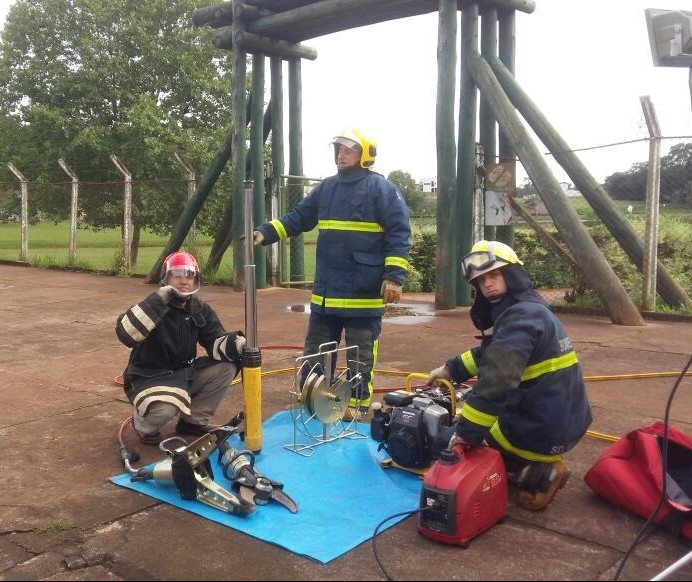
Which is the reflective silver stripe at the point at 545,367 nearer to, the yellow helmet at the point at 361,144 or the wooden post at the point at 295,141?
the yellow helmet at the point at 361,144

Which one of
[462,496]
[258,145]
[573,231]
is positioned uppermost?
[258,145]

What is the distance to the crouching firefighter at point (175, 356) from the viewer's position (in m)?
4.41

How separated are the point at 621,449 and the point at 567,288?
7333 millimetres

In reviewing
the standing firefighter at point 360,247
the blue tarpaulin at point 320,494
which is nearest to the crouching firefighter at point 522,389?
the blue tarpaulin at point 320,494

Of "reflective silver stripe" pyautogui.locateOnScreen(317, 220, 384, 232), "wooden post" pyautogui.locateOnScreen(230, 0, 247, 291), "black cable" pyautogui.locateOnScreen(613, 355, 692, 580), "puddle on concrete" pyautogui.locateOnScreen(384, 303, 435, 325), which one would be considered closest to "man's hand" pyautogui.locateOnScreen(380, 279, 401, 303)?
"reflective silver stripe" pyautogui.locateOnScreen(317, 220, 384, 232)

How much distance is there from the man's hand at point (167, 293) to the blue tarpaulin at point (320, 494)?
999 millimetres

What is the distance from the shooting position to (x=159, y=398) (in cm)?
440

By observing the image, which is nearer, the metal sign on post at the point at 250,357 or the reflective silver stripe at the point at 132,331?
the metal sign on post at the point at 250,357

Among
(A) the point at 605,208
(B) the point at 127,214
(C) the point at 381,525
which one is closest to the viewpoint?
(C) the point at 381,525

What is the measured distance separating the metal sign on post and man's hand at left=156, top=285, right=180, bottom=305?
528mm

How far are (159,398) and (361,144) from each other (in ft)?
7.24

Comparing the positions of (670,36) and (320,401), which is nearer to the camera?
(670,36)

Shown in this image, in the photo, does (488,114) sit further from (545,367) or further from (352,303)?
(545,367)

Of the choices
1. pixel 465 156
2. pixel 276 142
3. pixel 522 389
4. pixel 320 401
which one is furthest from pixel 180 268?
pixel 276 142
